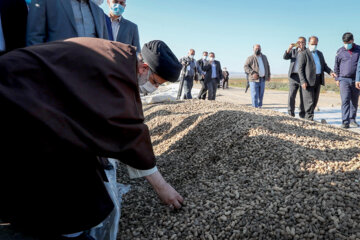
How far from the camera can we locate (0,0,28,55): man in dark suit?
8.07 feet

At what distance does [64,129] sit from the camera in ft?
4.18

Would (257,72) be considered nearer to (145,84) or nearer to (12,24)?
(145,84)

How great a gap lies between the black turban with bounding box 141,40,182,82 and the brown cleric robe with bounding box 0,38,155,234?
367mm

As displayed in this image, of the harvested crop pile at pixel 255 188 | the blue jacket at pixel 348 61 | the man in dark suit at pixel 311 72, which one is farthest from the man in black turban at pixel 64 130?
the blue jacket at pixel 348 61

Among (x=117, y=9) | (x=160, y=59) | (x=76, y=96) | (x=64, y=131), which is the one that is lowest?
(x=64, y=131)

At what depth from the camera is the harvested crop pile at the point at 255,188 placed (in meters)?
1.79

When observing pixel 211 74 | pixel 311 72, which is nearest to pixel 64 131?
pixel 311 72

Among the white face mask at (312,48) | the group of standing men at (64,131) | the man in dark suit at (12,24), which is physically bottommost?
the group of standing men at (64,131)

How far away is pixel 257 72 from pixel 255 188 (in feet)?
17.6

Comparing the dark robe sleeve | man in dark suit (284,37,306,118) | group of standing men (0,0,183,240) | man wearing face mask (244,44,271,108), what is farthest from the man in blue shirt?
the dark robe sleeve

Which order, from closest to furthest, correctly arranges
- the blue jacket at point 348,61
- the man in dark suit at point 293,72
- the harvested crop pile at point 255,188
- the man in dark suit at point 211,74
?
the harvested crop pile at point 255,188 → the blue jacket at point 348,61 → the man in dark suit at point 293,72 → the man in dark suit at point 211,74

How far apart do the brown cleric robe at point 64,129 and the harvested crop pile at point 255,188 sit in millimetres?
627

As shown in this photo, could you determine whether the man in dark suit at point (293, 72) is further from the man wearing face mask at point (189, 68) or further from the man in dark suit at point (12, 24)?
the man in dark suit at point (12, 24)

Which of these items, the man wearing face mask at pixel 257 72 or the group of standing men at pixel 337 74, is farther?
the man wearing face mask at pixel 257 72
